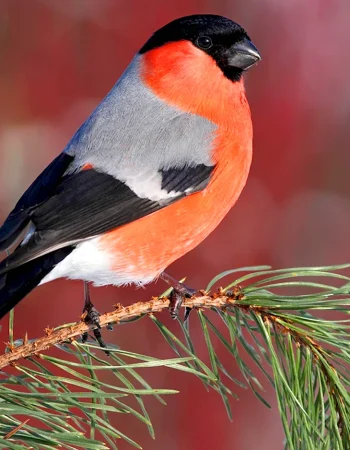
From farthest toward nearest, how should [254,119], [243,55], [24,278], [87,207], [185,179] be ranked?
[254,119] → [243,55] → [185,179] → [87,207] → [24,278]

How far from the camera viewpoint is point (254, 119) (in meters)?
3.49

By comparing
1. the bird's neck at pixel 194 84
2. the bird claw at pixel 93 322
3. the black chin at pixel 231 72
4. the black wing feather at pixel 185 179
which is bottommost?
the bird claw at pixel 93 322

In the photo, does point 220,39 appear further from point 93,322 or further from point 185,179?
point 93,322

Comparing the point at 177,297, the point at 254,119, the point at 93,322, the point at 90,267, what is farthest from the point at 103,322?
the point at 254,119

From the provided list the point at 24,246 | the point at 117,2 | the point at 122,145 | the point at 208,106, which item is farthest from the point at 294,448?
the point at 117,2

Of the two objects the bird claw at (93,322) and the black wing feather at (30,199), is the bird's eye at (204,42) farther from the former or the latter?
the bird claw at (93,322)

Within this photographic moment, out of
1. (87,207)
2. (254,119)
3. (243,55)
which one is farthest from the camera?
(254,119)

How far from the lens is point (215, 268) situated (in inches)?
128

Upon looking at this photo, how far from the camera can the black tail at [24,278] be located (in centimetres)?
150

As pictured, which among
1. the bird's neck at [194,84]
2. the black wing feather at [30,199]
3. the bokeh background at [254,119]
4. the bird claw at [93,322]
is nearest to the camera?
the bird claw at [93,322]

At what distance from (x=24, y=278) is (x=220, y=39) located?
864 mm

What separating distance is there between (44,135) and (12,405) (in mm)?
2436

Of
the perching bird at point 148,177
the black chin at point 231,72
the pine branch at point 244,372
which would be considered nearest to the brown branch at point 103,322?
the pine branch at point 244,372

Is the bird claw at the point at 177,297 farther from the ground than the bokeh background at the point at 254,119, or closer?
closer
